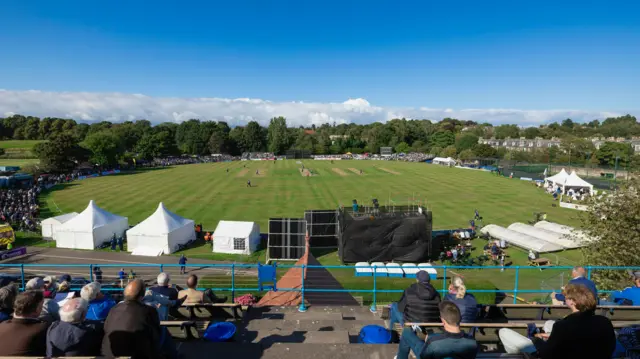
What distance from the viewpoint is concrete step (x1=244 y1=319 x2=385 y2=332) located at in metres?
7.25

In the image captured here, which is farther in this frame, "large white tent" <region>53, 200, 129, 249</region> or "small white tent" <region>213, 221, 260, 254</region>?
"large white tent" <region>53, 200, 129, 249</region>

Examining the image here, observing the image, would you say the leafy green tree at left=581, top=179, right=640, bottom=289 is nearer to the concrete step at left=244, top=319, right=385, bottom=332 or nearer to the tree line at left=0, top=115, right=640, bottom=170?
the concrete step at left=244, top=319, right=385, bottom=332

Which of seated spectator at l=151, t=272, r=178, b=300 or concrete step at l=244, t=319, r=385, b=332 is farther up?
seated spectator at l=151, t=272, r=178, b=300

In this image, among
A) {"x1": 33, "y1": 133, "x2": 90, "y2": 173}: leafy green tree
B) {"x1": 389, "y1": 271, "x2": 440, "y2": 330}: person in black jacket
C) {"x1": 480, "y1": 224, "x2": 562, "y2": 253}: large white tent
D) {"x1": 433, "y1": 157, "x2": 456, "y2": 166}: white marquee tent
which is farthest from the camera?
{"x1": 433, "y1": 157, "x2": 456, "y2": 166}: white marquee tent

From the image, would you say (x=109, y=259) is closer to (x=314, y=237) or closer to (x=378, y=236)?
(x=314, y=237)

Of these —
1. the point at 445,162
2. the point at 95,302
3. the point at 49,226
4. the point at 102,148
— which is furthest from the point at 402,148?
the point at 95,302

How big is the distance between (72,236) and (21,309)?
2471 cm

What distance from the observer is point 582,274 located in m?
7.01

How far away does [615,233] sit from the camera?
12.4 meters

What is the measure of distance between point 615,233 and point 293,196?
3316 centimetres

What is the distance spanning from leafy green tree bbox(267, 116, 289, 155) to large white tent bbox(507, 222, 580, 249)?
4206 inches

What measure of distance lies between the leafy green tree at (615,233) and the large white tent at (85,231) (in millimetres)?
27246

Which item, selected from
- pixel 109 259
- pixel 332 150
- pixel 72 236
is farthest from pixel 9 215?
pixel 332 150

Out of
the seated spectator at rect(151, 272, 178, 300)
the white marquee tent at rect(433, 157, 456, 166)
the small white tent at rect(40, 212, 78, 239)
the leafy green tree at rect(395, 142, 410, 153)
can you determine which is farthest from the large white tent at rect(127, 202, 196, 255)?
the leafy green tree at rect(395, 142, 410, 153)
